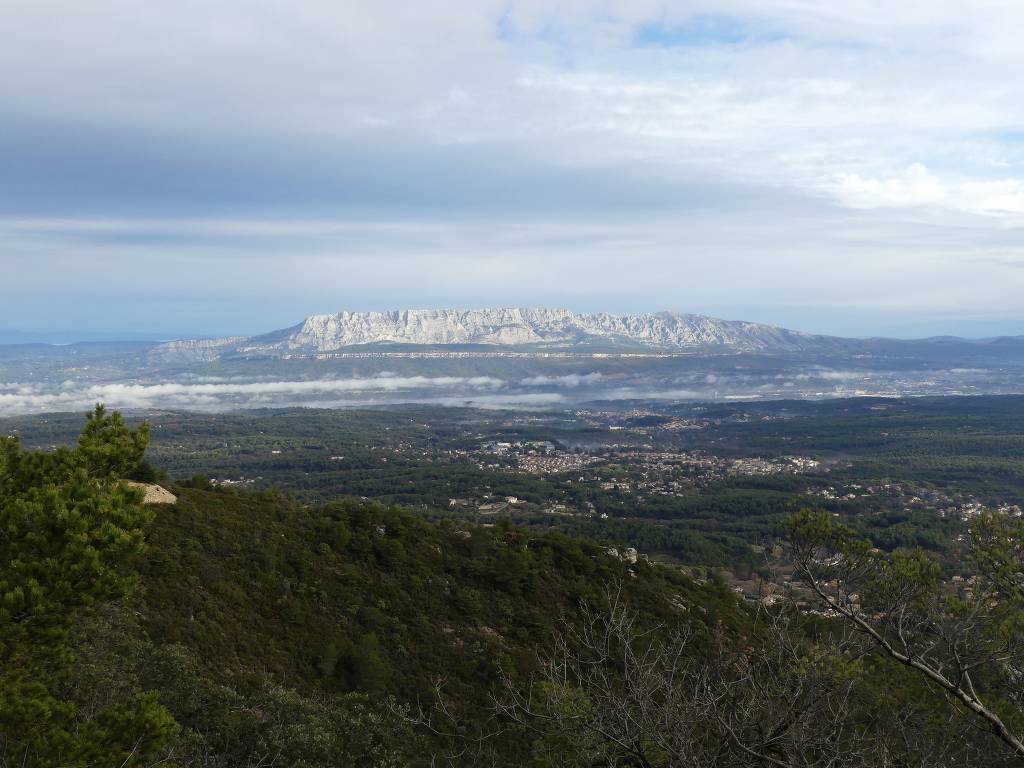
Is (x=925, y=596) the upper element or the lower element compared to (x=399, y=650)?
upper

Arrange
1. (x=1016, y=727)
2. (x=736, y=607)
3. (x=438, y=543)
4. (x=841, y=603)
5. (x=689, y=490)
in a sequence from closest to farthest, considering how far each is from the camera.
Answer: (x=841, y=603)
(x=1016, y=727)
(x=438, y=543)
(x=736, y=607)
(x=689, y=490)

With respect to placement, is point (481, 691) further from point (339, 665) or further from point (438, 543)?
point (438, 543)

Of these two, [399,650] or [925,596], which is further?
[399,650]

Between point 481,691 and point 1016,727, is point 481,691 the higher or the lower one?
the lower one

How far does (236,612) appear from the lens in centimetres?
2739

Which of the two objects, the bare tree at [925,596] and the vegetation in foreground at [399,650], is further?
the vegetation in foreground at [399,650]

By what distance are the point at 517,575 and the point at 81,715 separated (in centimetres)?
2858

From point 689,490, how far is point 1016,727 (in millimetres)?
155327

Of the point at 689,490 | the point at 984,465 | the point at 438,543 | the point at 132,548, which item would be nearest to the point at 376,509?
the point at 438,543

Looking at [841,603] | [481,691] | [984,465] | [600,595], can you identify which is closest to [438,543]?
[600,595]

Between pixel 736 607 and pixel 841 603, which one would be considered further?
pixel 736 607

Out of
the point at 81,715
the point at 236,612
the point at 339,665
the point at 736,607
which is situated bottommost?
the point at 736,607

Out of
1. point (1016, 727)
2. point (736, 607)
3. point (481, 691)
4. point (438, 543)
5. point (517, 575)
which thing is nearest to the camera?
point (1016, 727)

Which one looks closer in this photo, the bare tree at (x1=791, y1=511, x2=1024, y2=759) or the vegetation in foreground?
the bare tree at (x1=791, y1=511, x2=1024, y2=759)
